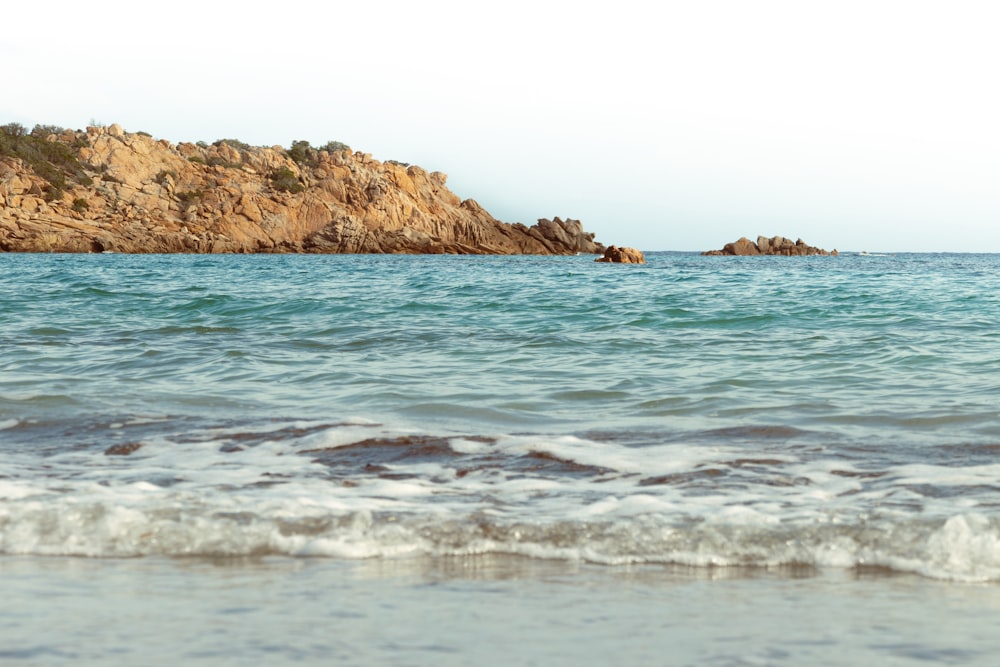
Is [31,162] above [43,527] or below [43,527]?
above

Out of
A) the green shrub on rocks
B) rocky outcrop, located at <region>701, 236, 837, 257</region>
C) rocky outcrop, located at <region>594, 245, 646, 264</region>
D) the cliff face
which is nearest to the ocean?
rocky outcrop, located at <region>594, 245, 646, 264</region>

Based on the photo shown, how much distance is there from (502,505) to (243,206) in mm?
82606

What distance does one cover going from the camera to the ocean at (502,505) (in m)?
2.73

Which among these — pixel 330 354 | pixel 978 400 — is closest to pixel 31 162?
pixel 330 354

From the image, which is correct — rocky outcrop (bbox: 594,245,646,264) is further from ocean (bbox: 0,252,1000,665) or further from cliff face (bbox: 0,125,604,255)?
ocean (bbox: 0,252,1000,665)

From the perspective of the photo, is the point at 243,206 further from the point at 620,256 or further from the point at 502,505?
the point at 502,505

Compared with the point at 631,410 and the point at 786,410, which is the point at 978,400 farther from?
the point at 631,410

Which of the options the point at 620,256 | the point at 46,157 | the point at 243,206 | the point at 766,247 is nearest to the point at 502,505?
the point at 620,256

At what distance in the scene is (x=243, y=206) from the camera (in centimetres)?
8331

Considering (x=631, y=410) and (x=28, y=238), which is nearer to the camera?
(x=631, y=410)

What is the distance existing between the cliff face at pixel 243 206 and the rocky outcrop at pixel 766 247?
1383 cm

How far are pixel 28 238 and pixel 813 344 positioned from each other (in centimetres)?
6736

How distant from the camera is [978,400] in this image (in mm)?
7012

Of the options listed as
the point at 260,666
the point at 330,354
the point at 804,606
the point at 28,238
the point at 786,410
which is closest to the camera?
the point at 260,666
